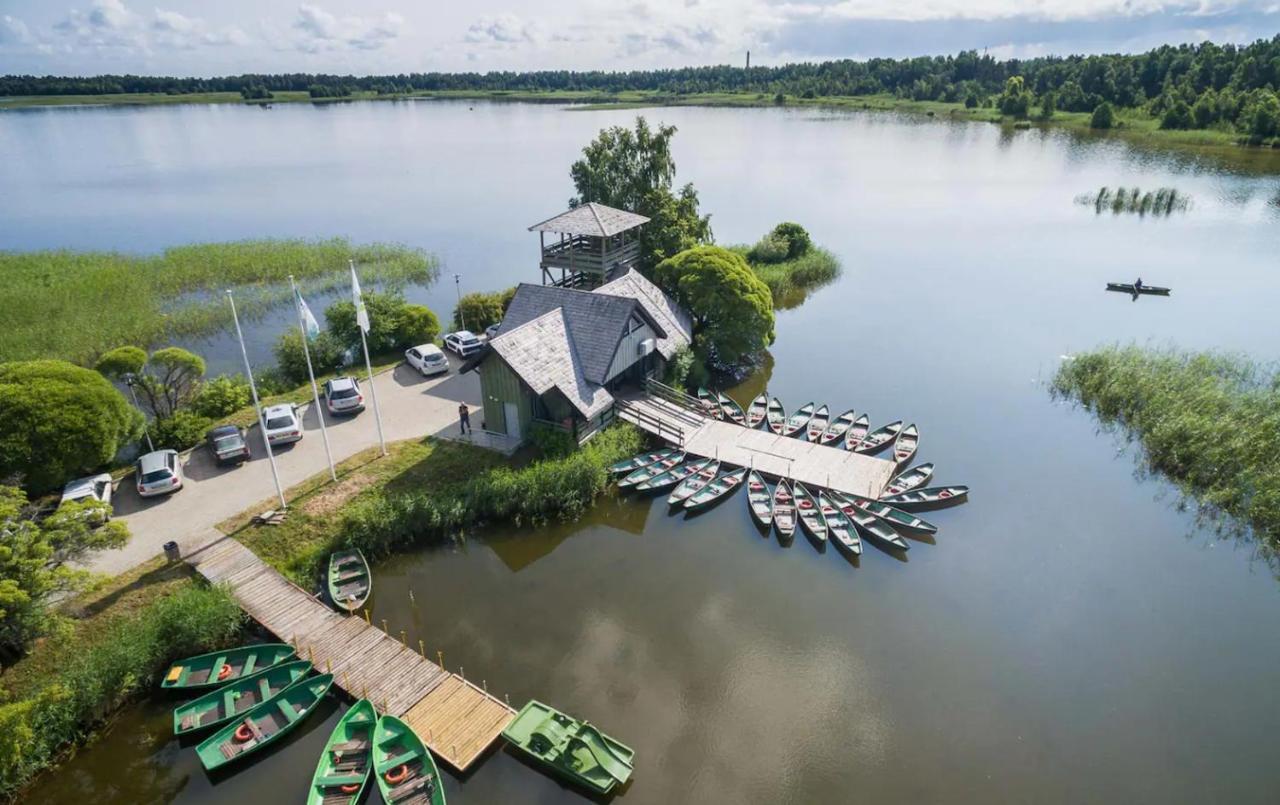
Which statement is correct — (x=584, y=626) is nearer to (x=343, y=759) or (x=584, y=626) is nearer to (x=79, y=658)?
(x=343, y=759)

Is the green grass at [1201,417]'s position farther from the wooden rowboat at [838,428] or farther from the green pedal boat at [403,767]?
the green pedal boat at [403,767]

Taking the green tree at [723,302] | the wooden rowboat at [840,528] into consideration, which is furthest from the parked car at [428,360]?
the wooden rowboat at [840,528]

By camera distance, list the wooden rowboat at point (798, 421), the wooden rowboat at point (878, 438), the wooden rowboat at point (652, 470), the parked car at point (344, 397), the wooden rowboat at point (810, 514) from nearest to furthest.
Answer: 1. the wooden rowboat at point (810, 514)
2. the wooden rowboat at point (652, 470)
3. the parked car at point (344, 397)
4. the wooden rowboat at point (878, 438)
5. the wooden rowboat at point (798, 421)

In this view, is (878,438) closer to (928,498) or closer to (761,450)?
(928,498)

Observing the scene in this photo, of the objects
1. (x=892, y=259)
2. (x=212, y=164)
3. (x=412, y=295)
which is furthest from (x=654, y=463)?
(x=212, y=164)

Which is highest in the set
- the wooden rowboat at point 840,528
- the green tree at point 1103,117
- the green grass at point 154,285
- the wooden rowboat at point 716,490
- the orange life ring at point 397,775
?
the green tree at point 1103,117
